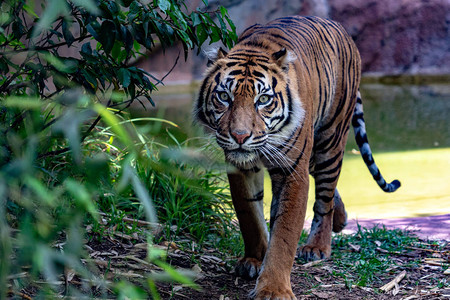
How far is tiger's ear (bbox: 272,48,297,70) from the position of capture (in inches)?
115

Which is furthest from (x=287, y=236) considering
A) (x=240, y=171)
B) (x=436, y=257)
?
(x=436, y=257)

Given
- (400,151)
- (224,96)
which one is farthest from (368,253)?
(400,151)

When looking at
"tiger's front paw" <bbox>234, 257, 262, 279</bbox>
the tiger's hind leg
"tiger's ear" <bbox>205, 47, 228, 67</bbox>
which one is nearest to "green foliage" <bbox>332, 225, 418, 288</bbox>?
the tiger's hind leg

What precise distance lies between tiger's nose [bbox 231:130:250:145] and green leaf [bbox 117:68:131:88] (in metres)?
0.60

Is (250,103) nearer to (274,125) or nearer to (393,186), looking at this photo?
(274,125)

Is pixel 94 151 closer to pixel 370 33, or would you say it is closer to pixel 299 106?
pixel 299 106

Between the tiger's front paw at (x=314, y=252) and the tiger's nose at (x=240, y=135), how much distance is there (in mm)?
1336

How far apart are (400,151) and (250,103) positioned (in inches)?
218

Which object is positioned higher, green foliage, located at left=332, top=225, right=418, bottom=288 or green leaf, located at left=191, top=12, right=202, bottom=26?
green leaf, located at left=191, top=12, right=202, bottom=26

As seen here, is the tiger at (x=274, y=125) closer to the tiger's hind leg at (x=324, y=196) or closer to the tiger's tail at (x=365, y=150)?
the tiger's hind leg at (x=324, y=196)

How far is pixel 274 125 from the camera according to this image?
2.85m

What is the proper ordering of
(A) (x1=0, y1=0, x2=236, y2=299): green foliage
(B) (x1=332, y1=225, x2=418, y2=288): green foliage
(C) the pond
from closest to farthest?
(A) (x1=0, y1=0, x2=236, y2=299): green foliage, (B) (x1=332, y1=225, x2=418, y2=288): green foliage, (C) the pond

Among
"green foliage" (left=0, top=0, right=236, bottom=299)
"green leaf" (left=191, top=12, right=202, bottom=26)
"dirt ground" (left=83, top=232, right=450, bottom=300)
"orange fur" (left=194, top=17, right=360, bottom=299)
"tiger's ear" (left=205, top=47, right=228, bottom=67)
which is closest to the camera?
"green foliage" (left=0, top=0, right=236, bottom=299)

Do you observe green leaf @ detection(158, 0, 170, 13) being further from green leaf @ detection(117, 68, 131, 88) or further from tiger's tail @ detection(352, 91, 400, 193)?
tiger's tail @ detection(352, 91, 400, 193)
